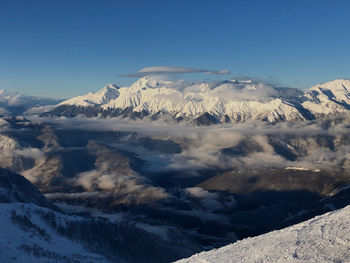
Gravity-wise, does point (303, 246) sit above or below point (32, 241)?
above

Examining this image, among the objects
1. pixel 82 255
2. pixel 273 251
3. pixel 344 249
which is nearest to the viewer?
pixel 344 249

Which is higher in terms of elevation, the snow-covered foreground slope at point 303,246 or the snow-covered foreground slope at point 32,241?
the snow-covered foreground slope at point 303,246

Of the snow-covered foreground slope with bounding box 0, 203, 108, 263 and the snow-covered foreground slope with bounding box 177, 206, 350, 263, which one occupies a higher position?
the snow-covered foreground slope with bounding box 177, 206, 350, 263

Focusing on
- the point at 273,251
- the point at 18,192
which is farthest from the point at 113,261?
the point at 273,251

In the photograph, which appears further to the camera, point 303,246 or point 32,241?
point 32,241

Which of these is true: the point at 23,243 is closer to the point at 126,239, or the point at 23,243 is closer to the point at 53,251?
the point at 53,251
